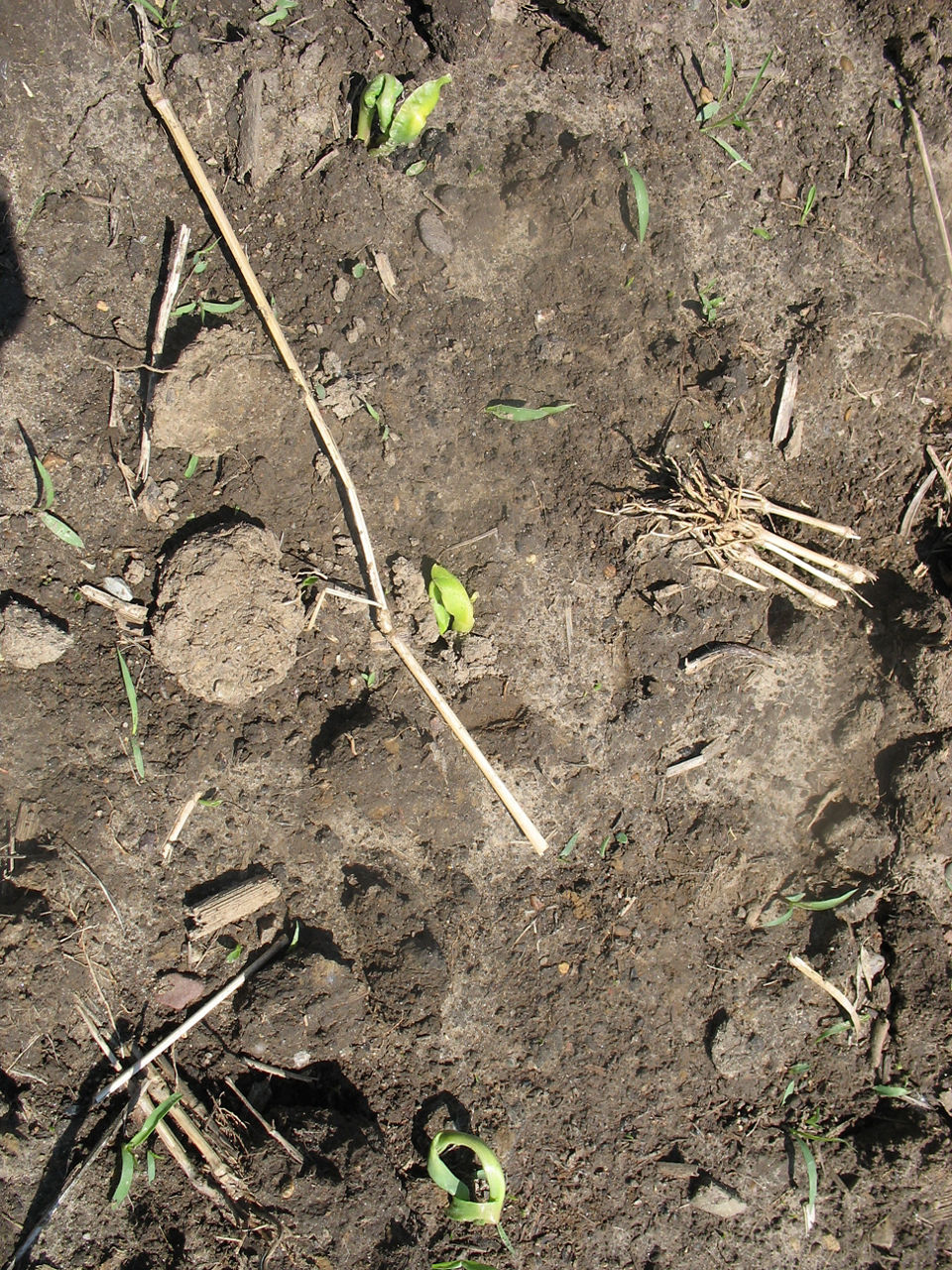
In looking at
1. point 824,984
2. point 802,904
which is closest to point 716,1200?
point 824,984

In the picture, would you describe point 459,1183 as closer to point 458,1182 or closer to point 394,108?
point 458,1182

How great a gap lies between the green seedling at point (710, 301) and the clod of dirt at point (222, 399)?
1491mm

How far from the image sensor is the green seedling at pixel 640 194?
2562 millimetres

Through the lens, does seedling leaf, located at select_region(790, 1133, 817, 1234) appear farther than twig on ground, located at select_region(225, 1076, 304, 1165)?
Yes

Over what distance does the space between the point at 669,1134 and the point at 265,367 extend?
9.94 feet

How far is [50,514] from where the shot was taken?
8.30ft

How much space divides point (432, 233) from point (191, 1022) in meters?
2.84

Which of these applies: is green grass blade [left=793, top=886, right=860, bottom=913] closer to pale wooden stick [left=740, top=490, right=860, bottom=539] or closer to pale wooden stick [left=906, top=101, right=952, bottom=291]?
pale wooden stick [left=740, top=490, right=860, bottom=539]

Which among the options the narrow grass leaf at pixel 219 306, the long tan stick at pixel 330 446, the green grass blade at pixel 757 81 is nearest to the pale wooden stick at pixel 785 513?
the long tan stick at pixel 330 446

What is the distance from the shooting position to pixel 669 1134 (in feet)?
8.62

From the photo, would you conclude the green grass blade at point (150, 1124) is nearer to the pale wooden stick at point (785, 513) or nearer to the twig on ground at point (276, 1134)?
the twig on ground at point (276, 1134)

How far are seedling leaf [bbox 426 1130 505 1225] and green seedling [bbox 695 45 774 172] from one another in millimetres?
3513

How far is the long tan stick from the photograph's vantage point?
251cm

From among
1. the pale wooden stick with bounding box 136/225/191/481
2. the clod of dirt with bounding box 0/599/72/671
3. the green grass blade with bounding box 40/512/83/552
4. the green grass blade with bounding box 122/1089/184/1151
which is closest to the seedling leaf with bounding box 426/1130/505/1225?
the green grass blade with bounding box 122/1089/184/1151
